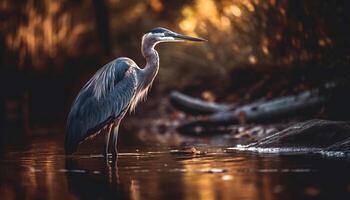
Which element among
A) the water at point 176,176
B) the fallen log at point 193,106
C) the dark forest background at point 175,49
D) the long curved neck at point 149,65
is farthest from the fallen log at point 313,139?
the fallen log at point 193,106

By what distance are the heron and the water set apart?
0.96ft

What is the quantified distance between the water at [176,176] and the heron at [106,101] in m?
0.29

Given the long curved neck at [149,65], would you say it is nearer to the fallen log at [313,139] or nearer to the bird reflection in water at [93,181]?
the fallen log at [313,139]

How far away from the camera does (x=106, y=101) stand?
11375mm

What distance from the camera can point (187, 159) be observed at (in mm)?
9719

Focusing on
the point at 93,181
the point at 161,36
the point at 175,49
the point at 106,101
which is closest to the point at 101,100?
the point at 106,101

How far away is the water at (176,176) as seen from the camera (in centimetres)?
673

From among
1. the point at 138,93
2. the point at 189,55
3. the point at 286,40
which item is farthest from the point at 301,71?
the point at 189,55

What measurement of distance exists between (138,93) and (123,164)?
2698mm

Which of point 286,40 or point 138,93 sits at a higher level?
point 286,40

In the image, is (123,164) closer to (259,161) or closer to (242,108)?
(259,161)

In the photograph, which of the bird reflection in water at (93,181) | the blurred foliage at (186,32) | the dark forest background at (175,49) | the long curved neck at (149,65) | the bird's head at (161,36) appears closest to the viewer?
the bird reflection in water at (93,181)

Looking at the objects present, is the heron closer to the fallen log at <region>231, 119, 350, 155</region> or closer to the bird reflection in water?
the bird reflection in water

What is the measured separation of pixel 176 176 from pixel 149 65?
4345mm
